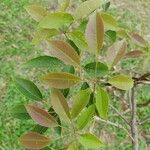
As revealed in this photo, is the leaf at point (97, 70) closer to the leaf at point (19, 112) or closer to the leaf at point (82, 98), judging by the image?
the leaf at point (82, 98)

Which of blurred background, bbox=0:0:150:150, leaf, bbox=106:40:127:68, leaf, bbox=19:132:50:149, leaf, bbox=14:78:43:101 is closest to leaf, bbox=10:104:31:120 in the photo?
leaf, bbox=14:78:43:101

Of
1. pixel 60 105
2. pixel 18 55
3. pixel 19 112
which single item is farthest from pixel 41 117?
pixel 18 55

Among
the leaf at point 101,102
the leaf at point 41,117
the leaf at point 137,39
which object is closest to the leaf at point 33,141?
the leaf at point 41,117

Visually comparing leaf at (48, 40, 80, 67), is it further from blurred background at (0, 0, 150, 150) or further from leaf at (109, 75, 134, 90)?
blurred background at (0, 0, 150, 150)

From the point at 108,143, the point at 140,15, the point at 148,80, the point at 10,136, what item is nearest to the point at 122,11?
the point at 140,15

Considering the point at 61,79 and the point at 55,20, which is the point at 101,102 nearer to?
the point at 61,79
